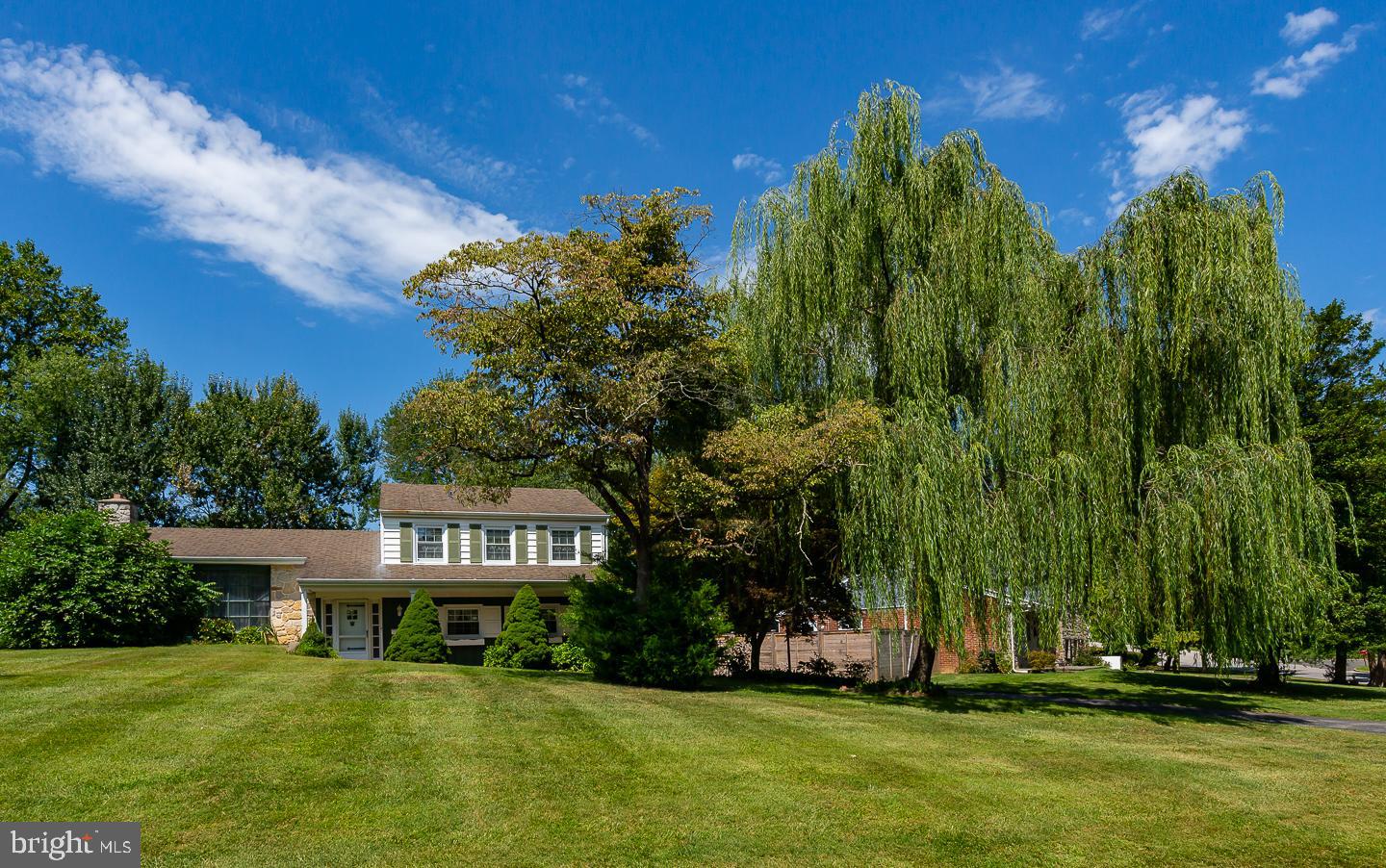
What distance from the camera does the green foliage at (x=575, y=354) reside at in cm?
1365

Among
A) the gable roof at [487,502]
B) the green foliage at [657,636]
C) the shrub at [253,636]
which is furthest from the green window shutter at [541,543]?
the green foliage at [657,636]

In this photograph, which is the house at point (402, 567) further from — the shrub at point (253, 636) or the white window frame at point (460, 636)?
the shrub at point (253, 636)

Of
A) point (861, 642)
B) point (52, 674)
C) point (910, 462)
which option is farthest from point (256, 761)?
point (861, 642)

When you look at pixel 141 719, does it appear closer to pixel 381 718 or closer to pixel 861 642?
pixel 381 718

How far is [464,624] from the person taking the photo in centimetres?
2497

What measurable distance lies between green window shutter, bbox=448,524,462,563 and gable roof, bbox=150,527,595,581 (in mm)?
238

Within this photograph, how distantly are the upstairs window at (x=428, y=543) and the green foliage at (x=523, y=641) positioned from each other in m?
3.47

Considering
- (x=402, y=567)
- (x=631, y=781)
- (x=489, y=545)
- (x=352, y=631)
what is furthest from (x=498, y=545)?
(x=631, y=781)

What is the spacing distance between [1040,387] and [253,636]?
1996 cm

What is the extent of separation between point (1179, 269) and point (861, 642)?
432 inches

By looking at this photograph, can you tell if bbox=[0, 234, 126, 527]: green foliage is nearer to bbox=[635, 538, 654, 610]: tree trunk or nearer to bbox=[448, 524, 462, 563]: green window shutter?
bbox=[448, 524, 462, 563]: green window shutter

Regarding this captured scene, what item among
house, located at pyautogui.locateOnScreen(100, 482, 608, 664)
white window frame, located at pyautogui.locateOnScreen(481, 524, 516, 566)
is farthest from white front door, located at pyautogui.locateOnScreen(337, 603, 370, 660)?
white window frame, located at pyautogui.locateOnScreen(481, 524, 516, 566)

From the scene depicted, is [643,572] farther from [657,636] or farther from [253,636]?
[253,636]

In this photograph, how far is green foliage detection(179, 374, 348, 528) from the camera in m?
34.9
